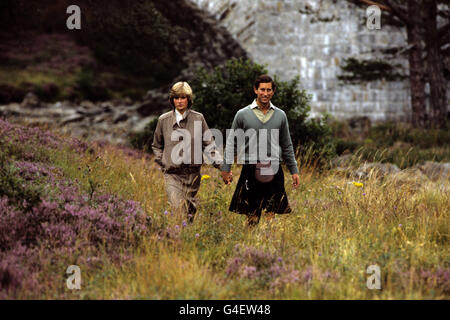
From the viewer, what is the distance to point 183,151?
472 centimetres

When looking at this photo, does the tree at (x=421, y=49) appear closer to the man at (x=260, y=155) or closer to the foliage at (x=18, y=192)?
the man at (x=260, y=155)

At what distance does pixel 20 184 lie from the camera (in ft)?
14.6

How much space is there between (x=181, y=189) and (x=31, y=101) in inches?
452

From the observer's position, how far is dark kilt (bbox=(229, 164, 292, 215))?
15.3ft

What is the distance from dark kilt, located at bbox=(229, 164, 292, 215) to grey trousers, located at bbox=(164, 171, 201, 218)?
0.48 metres

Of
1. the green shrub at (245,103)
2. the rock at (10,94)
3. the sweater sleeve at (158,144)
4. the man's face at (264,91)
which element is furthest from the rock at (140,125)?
the man's face at (264,91)

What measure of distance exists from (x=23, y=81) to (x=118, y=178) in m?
10.6

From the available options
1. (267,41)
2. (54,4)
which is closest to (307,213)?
(267,41)

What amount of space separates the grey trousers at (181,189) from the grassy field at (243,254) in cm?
20

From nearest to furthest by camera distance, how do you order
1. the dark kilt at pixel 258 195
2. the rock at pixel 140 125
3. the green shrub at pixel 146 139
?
the dark kilt at pixel 258 195 → the green shrub at pixel 146 139 → the rock at pixel 140 125

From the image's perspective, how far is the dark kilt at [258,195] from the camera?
15.3ft

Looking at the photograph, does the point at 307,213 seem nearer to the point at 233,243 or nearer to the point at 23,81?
the point at 233,243

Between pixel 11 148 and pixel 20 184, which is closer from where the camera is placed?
pixel 20 184
